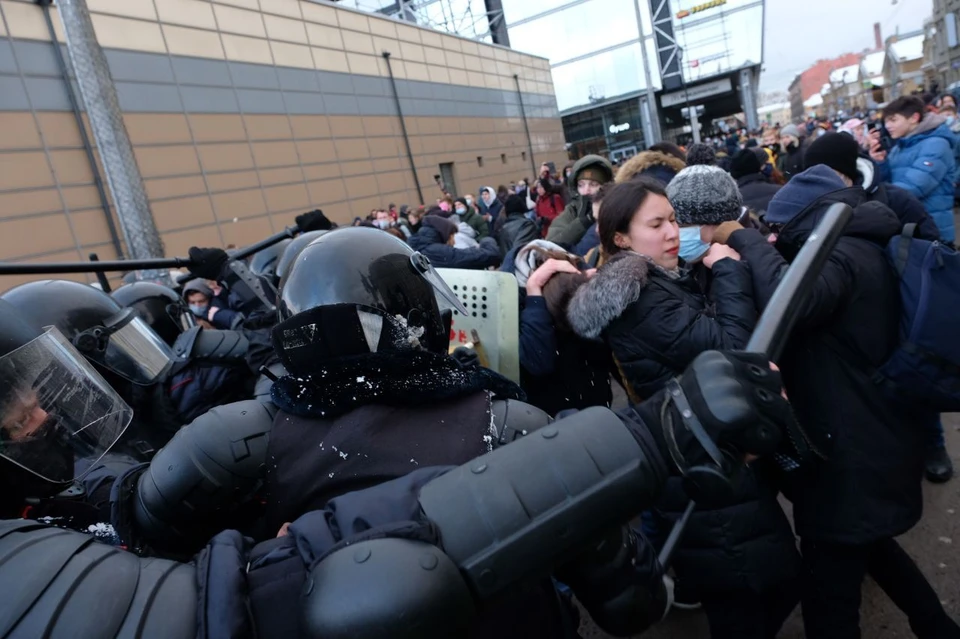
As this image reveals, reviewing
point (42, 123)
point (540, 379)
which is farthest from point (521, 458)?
point (42, 123)

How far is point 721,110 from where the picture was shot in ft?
151

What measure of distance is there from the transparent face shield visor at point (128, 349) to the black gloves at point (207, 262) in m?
0.66

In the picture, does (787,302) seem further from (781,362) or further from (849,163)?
(849,163)

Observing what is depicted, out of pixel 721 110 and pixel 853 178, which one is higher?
pixel 721 110

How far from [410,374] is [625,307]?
89 centimetres

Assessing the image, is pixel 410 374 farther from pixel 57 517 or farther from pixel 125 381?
pixel 125 381

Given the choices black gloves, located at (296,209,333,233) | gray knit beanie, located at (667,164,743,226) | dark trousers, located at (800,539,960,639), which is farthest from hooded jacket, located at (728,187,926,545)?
black gloves, located at (296,209,333,233)

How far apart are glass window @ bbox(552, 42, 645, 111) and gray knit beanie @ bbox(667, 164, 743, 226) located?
118ft

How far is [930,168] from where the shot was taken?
462 cm

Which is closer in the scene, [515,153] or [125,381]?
[125,381]

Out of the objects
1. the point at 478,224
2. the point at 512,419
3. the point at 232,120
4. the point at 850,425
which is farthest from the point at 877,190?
the point at 232,120

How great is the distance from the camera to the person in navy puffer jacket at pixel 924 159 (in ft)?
15.2

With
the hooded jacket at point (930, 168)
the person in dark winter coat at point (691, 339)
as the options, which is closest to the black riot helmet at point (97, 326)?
the person in dark winter coat at point (691, 339)

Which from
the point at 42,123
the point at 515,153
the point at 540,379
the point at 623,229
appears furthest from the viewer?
the point at 515,153
